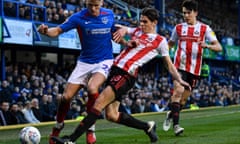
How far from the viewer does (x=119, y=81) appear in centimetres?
788

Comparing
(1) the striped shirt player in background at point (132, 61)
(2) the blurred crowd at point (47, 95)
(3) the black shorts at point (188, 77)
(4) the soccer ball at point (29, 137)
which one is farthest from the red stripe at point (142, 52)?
(2) the blurred crowd at point (47, 95)

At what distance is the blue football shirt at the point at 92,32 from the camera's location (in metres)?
8.45

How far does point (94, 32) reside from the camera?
8453 millimetres

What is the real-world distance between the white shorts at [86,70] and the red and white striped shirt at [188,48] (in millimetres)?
2730

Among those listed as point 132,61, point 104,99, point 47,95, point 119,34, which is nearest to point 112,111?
point 104,99

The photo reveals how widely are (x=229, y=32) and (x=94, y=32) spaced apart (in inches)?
1542

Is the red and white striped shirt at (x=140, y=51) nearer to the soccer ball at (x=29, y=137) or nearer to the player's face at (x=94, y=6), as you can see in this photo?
the player's face at (x=94, y=6)

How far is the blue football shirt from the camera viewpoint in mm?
8445

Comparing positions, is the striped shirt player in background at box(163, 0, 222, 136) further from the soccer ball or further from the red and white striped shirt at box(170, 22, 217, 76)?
the soccer ball

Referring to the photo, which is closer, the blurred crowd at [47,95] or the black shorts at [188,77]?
the black shorts at [188,77]

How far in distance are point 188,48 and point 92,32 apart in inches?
122

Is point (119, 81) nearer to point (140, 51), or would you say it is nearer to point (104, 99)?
point (104, 99)

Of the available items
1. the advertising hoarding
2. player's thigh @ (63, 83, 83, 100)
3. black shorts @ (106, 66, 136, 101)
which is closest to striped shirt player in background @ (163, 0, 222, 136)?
player's thigh @ (63, 83, 83, 100)

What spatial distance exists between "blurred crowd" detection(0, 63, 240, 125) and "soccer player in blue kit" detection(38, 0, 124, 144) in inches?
356
